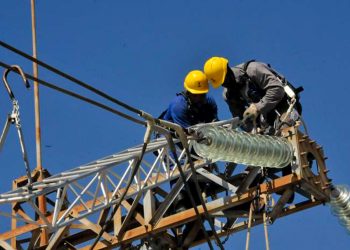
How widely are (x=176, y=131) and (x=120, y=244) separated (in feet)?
8.97

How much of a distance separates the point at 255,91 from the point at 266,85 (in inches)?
11.0

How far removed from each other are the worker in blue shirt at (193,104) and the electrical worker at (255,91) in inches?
10.3

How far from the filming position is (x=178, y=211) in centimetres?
1633

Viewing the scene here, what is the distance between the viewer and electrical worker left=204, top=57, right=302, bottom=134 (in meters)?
15.9

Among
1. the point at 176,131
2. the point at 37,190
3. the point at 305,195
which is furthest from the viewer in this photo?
the point at 305,195

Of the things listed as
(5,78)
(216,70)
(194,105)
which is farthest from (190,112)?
(5,78)

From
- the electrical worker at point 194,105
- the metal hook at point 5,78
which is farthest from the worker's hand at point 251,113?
Result: the metal hook at point 5,78

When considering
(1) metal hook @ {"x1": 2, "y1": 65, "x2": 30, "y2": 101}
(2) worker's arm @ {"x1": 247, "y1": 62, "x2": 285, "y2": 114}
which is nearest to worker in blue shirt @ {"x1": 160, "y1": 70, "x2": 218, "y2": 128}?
(2) worker's arm @ {"x1": 247, "y1": 62, "x2": 285, "y2": 114}

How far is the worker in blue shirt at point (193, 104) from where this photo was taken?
16844mm

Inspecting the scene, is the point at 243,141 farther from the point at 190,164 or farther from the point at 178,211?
the point at 178,211

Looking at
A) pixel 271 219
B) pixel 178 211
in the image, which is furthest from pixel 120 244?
pixel 271 219

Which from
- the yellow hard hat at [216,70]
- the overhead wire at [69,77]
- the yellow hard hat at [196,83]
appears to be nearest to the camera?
the overhead wire at [69,77]

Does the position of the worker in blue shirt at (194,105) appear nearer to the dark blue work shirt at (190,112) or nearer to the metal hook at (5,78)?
the dark blue work shirt at (190,112)

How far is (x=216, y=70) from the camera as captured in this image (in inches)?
645
